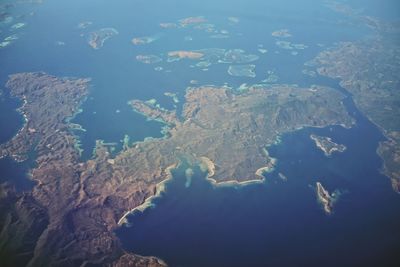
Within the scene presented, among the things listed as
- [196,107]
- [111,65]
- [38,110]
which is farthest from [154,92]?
[38,110]

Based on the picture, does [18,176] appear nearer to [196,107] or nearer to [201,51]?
[196,107]

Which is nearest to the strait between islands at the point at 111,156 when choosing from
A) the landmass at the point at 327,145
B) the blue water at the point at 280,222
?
the blue water at the point at 280,222

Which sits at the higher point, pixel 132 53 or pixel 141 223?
pixel 141 223

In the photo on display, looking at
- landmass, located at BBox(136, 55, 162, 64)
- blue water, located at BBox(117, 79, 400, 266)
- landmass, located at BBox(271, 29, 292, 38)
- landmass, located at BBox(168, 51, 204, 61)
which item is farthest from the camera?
landmass, located at BBox(271, 29, 292, 38)

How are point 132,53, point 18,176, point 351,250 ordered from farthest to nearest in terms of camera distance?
point 132,53 < point 18,176 < point 351,250

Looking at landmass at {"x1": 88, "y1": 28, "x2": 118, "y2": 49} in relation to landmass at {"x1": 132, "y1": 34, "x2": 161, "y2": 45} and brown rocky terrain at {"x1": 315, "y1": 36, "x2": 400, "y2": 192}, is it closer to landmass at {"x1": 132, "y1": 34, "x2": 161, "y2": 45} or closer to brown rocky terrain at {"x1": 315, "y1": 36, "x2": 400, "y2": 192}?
landmass at {"x1": 132, "y1": 34, "x2": 161, "y2": 45}

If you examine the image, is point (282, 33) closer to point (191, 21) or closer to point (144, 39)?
point (191, 21)

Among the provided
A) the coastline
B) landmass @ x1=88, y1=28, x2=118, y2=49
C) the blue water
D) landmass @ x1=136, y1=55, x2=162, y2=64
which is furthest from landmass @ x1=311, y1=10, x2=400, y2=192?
landmass @ x1=88, y1=28, x2=118, y2=49
